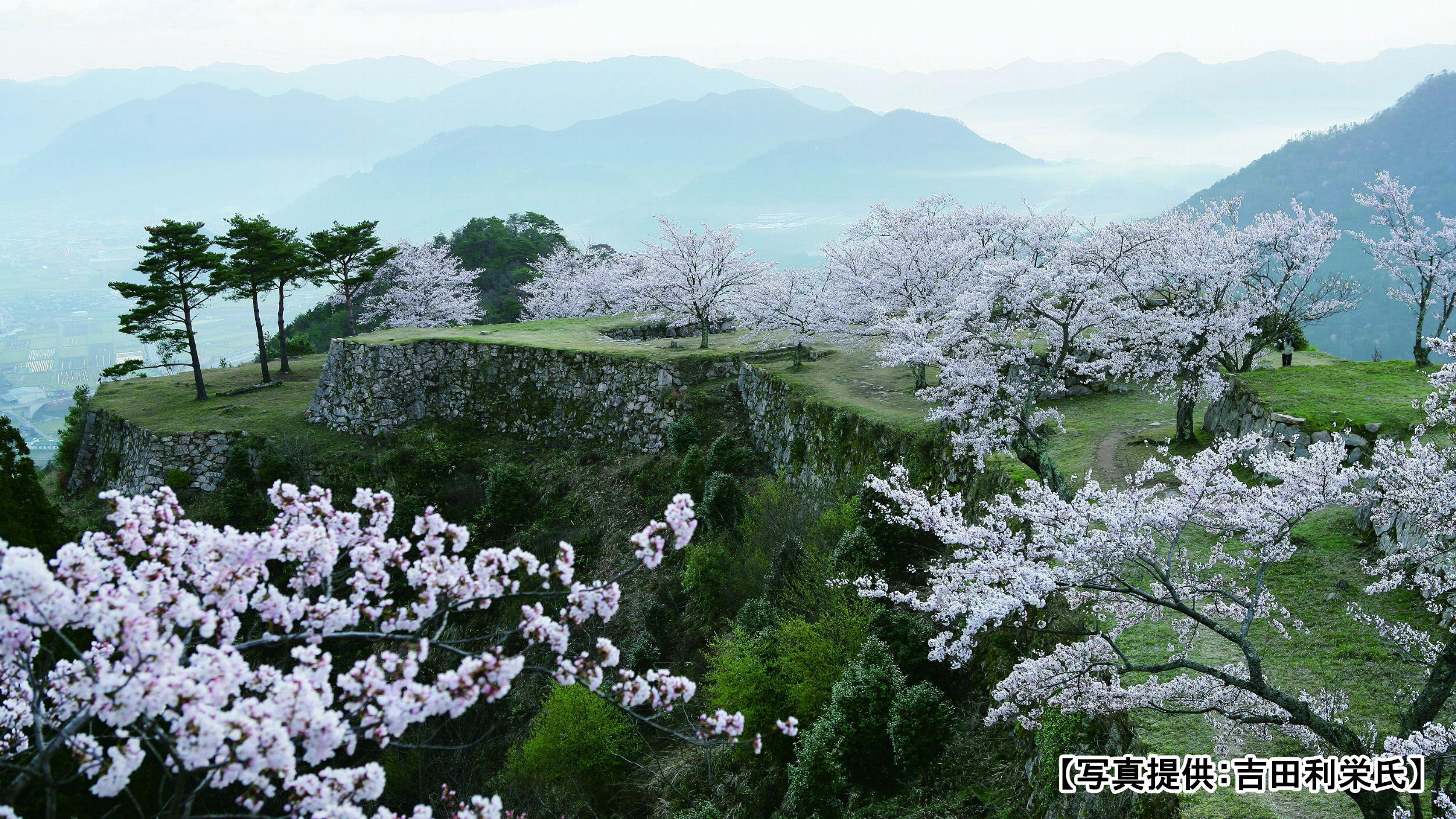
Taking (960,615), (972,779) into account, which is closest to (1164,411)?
(960,615)

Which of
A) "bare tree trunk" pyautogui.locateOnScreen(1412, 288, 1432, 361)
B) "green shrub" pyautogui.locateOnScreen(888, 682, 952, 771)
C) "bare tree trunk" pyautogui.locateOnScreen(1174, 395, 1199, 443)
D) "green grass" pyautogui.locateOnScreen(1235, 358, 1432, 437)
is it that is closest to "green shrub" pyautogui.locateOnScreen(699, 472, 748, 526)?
"green shrub" pyautogui.locateOnScreen(888, 682, 952, 771)

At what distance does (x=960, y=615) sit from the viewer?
39.2 ft

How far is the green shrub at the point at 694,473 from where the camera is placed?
2211cm

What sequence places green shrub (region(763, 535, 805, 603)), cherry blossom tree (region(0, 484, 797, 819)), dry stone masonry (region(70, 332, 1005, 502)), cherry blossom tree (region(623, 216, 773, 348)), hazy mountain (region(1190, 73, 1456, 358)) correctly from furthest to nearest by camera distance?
hazy mountain (region(1190, 73, 1456, 358)) → cherry blossom tree (region(623, 216, 773, 348)) → dry stone masonry (region(70, 332, 1005, 502)) → green shrub (region(763, 535, 805, 603)) → cherry blossom tree (region(0, 484, 797, 819))

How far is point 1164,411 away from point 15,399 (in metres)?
101

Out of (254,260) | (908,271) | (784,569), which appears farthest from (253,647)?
(254,260)

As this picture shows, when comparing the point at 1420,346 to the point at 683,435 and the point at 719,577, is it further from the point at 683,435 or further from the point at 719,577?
the point at 683,435

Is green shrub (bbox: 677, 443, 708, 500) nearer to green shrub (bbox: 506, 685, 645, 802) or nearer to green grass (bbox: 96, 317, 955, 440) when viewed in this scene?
green grass (bbox: 96, 317, 955, 440)

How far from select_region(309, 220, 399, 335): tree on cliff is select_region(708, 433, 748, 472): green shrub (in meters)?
18.9

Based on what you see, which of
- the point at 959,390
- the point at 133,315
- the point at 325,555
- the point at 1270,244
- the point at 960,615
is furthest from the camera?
the point at 133,315

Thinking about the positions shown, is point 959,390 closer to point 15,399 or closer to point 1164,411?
point 1164,411

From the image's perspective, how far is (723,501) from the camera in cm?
2098

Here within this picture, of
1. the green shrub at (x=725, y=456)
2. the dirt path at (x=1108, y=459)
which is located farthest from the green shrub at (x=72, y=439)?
the dirt path at (x=1108, y=459)

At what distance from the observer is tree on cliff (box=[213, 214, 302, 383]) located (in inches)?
1067
